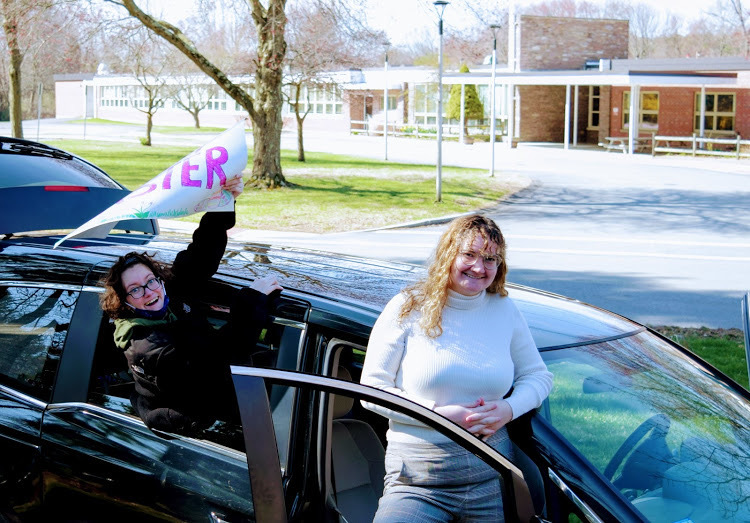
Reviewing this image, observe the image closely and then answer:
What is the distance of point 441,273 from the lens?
295 centimetres

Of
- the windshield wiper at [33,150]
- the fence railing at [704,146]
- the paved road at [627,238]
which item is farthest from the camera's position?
the fence railing at [704,146]

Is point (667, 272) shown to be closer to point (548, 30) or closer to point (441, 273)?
point (441, 273)

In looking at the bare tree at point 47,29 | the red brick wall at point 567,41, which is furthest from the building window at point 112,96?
the bare tree at point 47,29

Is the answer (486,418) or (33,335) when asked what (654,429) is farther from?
(33,335)

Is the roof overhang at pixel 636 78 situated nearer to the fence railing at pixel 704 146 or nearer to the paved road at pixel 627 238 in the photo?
the fence railing at pixel 704 146

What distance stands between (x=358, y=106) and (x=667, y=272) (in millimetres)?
47837


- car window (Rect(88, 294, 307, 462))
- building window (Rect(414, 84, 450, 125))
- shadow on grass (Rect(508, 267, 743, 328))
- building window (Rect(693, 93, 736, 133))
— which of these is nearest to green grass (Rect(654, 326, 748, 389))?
shadow on grass (Rect(508, 267, 743, 328))

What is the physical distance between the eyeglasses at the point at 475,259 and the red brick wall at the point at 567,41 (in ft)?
151

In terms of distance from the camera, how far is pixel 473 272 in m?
2.93

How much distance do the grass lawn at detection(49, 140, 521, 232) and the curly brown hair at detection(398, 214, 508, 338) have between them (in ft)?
48.1

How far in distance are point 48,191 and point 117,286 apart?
6.68 ft

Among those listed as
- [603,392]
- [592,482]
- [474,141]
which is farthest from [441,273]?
[474,141]

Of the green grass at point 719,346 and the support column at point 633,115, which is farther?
the support column at point 633,115

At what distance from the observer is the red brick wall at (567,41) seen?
4750 cm
